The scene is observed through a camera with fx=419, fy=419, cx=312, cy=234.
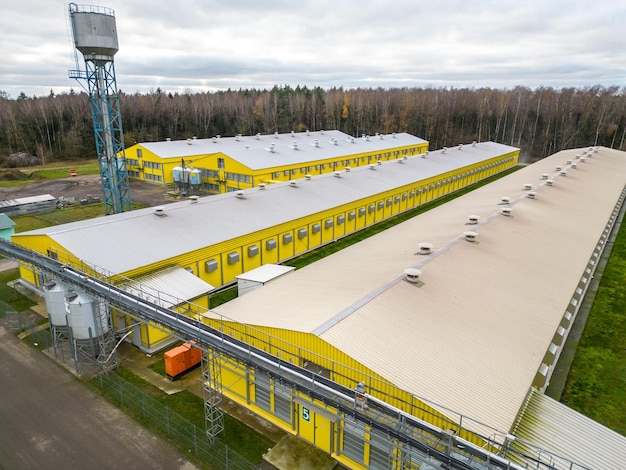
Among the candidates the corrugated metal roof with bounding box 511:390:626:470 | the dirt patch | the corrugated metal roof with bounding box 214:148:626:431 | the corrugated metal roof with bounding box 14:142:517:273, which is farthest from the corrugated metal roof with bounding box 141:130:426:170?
the corrugated metal roof with bounding box 511:390:626:470

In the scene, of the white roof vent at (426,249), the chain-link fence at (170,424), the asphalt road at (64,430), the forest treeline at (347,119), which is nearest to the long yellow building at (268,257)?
the white roof vent at (426,249)

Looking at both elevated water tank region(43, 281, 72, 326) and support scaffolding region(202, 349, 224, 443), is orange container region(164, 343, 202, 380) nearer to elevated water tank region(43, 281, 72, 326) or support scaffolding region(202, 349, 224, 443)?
support scaffolding region(202, 349, 224, 443)

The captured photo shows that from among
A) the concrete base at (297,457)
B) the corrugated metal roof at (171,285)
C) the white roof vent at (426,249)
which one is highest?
the white roof vent at (426,249)

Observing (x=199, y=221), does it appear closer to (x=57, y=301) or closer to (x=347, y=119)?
(x=57, y=301)

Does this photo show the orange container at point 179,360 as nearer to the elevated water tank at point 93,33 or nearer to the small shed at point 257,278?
the small shed at point 257,278

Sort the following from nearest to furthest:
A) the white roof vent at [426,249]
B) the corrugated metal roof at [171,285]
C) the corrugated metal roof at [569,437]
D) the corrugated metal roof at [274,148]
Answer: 1. the corrugated metal roof at [569,437]
2. the corrugated metal roof at [171,285]
3. the white roof vent at [426,249]
4. the corrugated metal roof at [274,148]

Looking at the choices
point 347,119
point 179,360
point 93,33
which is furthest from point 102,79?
point 347,119
